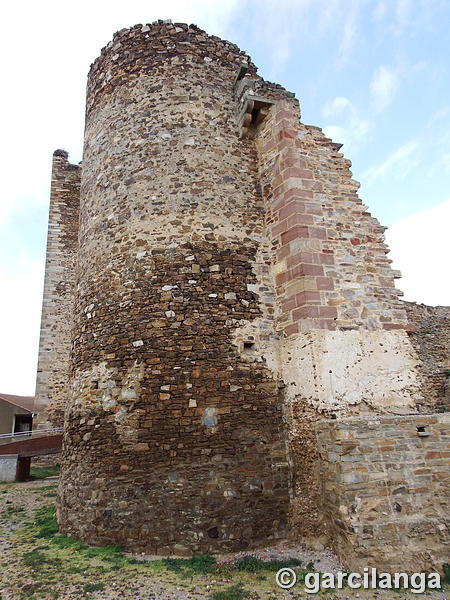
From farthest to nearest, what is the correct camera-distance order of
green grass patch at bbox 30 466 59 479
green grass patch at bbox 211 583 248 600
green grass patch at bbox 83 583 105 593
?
green grass patch at bbox 30 466 59 479 → green grass patch at bbox 83 583 105 593 → green grass patch at bbox 211 583 248 600

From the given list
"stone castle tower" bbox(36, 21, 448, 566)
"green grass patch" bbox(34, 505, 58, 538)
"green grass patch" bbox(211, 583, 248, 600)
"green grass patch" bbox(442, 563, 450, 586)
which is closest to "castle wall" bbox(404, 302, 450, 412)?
"stone castle tower" bbox(36, 21, 448, 566)

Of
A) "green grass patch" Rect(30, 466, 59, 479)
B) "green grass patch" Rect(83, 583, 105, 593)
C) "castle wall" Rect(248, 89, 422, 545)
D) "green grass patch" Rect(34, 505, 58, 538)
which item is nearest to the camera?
"green grass patch" Rect(83, 583, 105, 593)

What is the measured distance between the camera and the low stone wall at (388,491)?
4.25m

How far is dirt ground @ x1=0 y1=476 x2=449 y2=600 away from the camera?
12.7ft

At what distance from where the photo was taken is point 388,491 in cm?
445

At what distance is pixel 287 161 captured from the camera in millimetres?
6473

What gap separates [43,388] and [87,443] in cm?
860

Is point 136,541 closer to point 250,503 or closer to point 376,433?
point 250,503

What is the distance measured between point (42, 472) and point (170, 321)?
8.61 meters

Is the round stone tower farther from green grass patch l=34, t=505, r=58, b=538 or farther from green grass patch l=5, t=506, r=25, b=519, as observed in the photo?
green grass patch l=5, t=506, r=25, b=519

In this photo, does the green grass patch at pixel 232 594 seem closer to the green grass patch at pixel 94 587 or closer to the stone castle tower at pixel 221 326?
the stone castle tower at pixel 221 326

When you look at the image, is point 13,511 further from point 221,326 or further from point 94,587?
point 221,326

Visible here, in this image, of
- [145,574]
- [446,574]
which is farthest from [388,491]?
[145,574]

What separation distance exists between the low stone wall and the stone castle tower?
3cm
